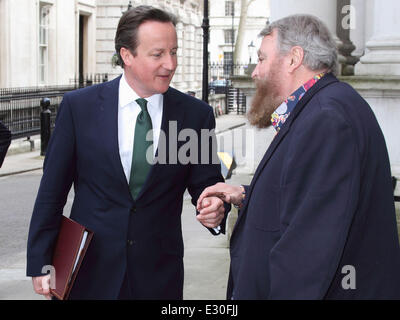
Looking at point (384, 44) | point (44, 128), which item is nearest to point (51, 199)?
point (384, 44)

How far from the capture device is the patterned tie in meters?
3.29

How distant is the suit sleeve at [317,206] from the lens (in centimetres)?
235

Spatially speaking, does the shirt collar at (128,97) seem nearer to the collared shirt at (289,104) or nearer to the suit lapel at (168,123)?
the suit lapel at (168,123)

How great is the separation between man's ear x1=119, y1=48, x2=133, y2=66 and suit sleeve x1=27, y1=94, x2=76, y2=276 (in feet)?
1.22

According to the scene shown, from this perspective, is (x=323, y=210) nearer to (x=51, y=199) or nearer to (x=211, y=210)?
(x=211, y=210)

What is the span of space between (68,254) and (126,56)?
940 millimetres

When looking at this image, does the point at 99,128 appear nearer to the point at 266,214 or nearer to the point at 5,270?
the point at 266,214

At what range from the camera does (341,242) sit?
235 centimetres

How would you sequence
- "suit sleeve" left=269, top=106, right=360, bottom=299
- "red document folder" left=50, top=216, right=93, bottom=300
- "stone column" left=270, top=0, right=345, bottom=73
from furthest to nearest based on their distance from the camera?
"stone column" left=270, top=0, right=345, bottom=73, "red document folder" left=50, top=216, right=93, bottom=300, "suit sleeve" left=269, top=106, right=360, bottom=299

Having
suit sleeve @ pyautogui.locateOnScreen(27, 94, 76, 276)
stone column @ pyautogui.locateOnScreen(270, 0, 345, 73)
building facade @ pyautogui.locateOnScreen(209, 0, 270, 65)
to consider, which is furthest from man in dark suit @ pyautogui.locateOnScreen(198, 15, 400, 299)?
building facade @ pyautogui.locateOnScreen(209, 0, 270, 65)

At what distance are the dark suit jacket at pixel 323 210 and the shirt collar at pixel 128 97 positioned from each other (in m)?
0.93

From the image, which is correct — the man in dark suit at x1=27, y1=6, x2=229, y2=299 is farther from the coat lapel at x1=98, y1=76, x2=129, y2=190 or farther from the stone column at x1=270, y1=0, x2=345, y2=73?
the stone column at x1=270, y1=0, x2=345, y2=73
